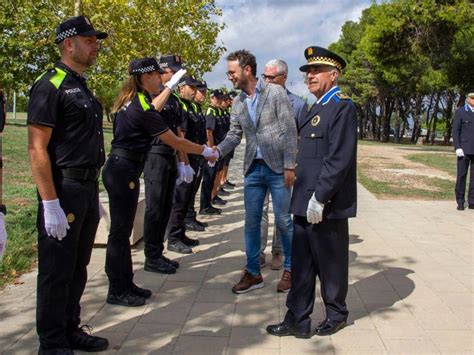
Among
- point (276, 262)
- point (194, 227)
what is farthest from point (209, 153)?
point (194, 227)

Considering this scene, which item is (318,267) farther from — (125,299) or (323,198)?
(125,299)

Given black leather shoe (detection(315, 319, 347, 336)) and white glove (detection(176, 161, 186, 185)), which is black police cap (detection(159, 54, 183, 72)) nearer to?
white glove (detection(176, 161, 186, 185))

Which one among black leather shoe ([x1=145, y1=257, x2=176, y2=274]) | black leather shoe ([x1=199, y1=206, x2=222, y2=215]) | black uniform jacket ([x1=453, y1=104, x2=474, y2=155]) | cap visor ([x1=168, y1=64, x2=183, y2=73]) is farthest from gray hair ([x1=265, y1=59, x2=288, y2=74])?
black uniform jacket ([x1=453, y1=104, x2=474, y2=155])

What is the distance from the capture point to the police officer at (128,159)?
4.08 meters

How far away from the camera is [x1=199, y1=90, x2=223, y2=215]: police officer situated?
8.56 meters

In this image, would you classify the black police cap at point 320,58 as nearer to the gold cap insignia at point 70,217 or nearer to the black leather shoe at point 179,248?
the gold cap insignia at point 70,217

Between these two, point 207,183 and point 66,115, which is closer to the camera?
point 66,115

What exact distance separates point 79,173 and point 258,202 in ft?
6.57

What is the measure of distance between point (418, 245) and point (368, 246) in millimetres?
701

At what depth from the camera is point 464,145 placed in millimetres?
9352

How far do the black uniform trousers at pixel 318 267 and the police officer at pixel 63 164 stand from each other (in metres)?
1.55

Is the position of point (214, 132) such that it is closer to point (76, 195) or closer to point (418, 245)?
point (418, 245)

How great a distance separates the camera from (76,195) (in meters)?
3.00

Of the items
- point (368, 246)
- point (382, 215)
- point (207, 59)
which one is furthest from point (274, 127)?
point (207, 59)
